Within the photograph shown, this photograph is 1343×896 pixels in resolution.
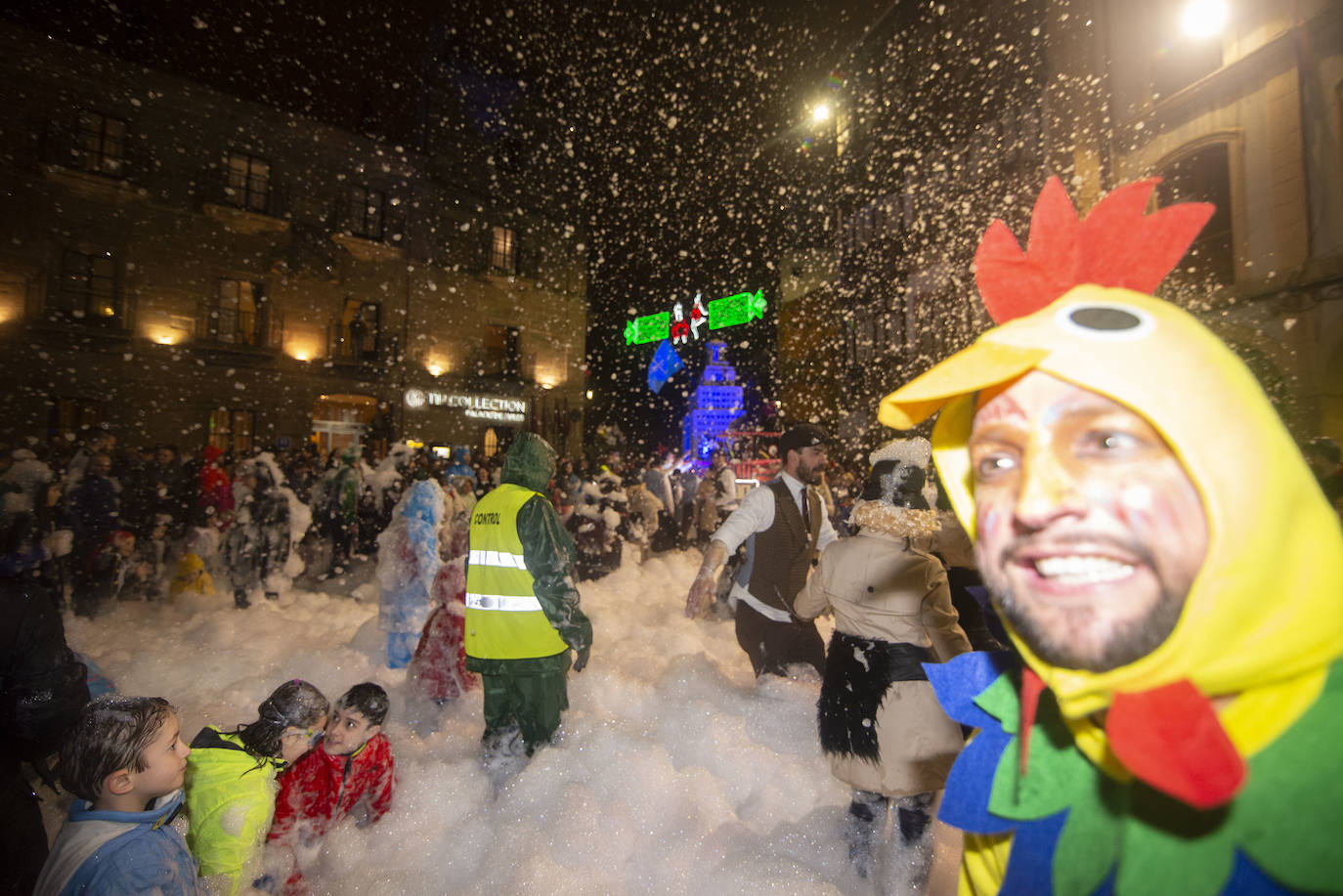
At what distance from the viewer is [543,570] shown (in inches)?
129

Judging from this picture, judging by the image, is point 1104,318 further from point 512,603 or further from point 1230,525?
point 512,603

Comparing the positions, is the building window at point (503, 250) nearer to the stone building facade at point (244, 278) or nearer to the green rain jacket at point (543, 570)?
the stone building facade at point (244, 278)

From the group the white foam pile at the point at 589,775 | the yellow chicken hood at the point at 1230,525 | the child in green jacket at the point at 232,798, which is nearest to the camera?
the yellow chicken hood at the point at 1230,525

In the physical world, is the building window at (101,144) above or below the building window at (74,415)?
above

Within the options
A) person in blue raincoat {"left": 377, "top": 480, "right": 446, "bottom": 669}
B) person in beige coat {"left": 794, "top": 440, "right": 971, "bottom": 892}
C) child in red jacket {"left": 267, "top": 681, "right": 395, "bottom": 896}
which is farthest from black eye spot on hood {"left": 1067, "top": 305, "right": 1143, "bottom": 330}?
person in blue raincoat {"left": 377, "top": 480, "right": 446, "bottom": 669}

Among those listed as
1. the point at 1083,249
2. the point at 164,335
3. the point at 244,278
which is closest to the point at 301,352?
the point at 244,278

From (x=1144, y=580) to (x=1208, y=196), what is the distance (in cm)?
1279

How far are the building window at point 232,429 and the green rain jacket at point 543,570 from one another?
664 inches

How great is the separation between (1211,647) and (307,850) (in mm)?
3393

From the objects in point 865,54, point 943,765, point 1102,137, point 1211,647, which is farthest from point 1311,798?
point 865,54

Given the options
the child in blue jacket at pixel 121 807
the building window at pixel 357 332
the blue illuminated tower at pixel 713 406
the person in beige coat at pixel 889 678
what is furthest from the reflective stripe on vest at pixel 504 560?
the blue illuminated tower at pixel 713 406

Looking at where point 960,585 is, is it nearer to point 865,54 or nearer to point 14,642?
point 14,642

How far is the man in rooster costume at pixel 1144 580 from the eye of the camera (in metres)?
0.77

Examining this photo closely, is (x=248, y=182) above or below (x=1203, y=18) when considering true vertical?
above
